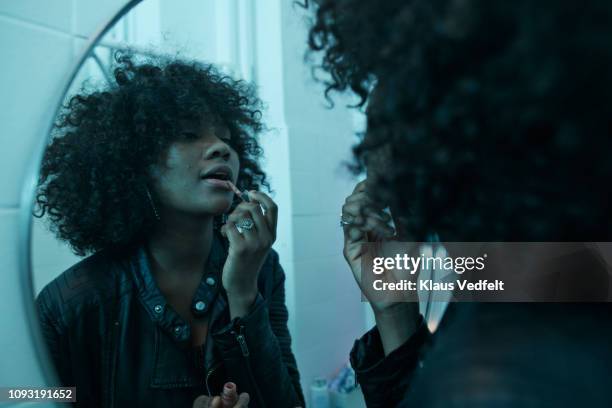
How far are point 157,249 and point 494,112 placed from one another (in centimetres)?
54

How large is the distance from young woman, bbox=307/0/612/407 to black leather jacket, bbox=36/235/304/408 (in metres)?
0.33

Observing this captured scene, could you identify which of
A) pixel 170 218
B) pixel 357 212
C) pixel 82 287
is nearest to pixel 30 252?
pixel 82 287

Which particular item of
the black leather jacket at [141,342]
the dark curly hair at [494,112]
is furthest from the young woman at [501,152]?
the black leather jacket at [141,342]

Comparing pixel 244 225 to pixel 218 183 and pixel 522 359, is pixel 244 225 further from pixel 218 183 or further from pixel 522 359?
pixel 522 359

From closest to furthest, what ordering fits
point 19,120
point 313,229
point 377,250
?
point 19,120 → point 377,250 → point 313,229

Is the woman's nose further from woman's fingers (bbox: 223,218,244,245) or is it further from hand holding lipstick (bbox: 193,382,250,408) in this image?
hand holding lipstick (bbox: 193,382,250,408)

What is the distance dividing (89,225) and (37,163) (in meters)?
0.14

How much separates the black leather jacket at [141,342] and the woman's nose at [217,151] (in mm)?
178

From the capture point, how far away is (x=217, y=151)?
0.62 meters

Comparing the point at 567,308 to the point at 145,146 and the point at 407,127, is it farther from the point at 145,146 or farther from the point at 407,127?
the point at 145,146

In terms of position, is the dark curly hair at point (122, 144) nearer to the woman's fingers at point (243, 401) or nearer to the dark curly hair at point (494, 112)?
the woman's fingers at point (243, 401)

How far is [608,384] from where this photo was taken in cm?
27

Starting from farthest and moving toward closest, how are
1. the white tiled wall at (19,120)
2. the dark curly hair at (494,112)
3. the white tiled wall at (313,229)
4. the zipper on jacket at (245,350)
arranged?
the white tiled wall at (313,229)
the zipper on jacket at (245,350)
the white tiled wall at (19,120)
the dark curly hair at (494,112)

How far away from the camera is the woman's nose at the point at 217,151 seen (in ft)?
2.02
